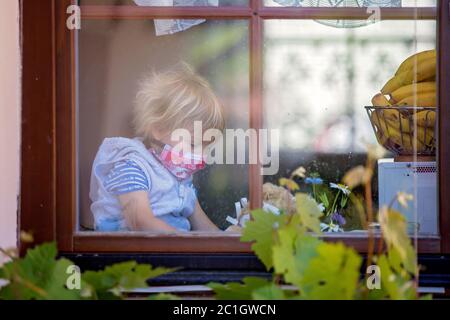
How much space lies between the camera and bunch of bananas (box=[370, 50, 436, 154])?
2.36 meters

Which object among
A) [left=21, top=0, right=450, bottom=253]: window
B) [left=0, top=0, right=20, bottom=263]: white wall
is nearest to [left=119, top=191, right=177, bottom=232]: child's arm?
[left=21, top=0, right=450, bottom=253]: window

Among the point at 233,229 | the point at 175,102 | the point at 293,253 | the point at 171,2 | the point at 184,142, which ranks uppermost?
the point at 171,2

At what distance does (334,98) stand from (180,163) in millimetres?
555

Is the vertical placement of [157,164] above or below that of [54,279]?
above

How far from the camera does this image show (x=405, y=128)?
2.60 m

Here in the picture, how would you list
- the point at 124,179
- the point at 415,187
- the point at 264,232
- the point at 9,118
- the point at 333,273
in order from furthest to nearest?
the point at 124,179 < the point at 415,187 < the point at 9,118 < the point at 264,232 < the point at 333,273

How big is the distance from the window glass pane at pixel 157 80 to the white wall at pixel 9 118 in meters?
0.20

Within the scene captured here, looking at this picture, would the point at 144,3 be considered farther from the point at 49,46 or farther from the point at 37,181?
the point at 37,181

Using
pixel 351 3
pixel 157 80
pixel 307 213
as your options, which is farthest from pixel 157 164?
pixel 307 213

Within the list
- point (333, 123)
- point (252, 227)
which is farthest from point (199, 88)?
point (252, 227)

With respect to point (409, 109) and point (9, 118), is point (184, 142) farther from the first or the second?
point (409, 109)

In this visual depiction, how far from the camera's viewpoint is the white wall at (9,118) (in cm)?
221

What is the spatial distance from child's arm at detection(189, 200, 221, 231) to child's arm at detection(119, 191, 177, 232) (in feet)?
0.22
